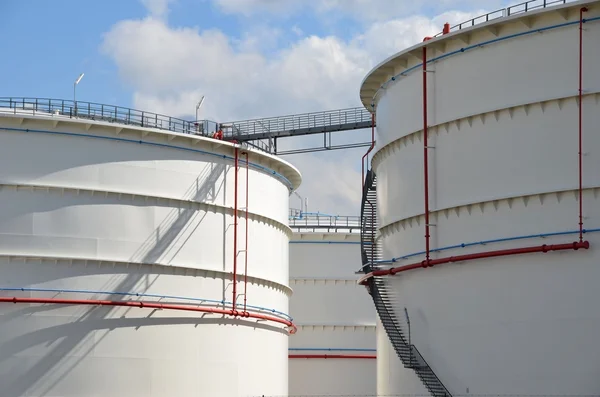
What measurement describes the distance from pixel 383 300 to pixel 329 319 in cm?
1295

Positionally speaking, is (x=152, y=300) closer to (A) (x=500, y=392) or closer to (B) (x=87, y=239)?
(B) (x=87, y=239)

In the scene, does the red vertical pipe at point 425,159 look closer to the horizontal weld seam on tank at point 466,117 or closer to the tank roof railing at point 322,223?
the horizontal weld seam on tank at point 466,117

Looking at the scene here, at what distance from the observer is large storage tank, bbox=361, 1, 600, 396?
20.2m

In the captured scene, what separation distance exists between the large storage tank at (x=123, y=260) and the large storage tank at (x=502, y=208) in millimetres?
5417

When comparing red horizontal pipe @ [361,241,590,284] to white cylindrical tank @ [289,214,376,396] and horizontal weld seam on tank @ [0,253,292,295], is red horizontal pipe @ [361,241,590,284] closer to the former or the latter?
horizontal weld seam on tank @ [0,253,292,295]

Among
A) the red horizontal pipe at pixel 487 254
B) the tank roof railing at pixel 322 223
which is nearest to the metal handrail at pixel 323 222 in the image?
the tank roof railing at pixel 322 223

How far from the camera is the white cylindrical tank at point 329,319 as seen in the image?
37.1 meters

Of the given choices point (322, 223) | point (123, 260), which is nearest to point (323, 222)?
point (322, 223)

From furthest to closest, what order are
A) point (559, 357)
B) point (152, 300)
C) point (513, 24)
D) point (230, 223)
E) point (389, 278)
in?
point (230, 223) < point (152, 300) < point (389, 278) < point (513, 24) < point (559, 357)

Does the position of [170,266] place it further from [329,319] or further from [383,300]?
[329,319]

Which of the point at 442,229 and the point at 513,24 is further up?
the point at 513,24

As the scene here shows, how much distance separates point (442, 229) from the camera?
889 inches

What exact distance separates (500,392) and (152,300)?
9.32 m

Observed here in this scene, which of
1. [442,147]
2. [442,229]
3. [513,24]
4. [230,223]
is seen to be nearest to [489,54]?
[513,24]
